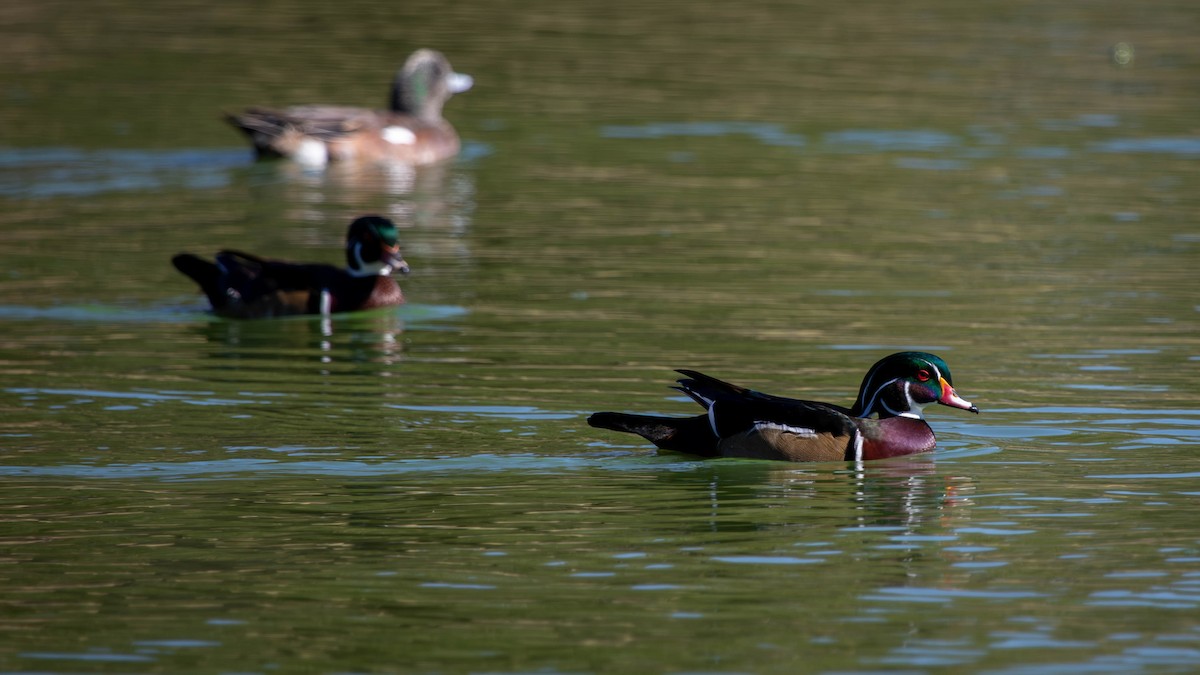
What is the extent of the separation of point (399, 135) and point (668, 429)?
15360mm

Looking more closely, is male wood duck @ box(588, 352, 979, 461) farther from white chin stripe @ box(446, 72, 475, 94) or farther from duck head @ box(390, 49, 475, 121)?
white chin stripe @ box(446, 72, 475, 94)

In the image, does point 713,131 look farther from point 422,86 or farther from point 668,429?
point 668,429

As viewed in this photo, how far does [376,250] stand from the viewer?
16.7 meters

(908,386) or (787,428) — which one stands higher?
(908,386)

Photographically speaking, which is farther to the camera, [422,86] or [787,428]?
[422,86]

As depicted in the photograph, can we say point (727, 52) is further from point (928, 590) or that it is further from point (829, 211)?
point (928, 590)

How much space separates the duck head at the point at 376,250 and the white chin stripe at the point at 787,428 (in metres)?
6.02

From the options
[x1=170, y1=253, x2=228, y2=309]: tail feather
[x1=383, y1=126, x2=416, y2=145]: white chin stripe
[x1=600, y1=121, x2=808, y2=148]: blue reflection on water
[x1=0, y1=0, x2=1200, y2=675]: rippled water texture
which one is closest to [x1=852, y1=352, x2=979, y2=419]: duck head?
[x1=0, y1=0, x2=1200, y2=675]: rippled water texture

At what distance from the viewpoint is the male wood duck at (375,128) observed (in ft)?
82.4

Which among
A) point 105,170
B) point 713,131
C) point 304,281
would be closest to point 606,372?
point 304,281

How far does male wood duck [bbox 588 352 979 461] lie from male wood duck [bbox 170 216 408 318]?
18.5ft

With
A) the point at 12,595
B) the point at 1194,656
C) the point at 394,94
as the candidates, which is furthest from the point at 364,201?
the point at 1194,656

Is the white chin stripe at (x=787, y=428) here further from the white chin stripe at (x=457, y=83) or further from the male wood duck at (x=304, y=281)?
the white chin stripe at (x=457, y=83)

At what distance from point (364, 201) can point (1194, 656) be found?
1649 cm
